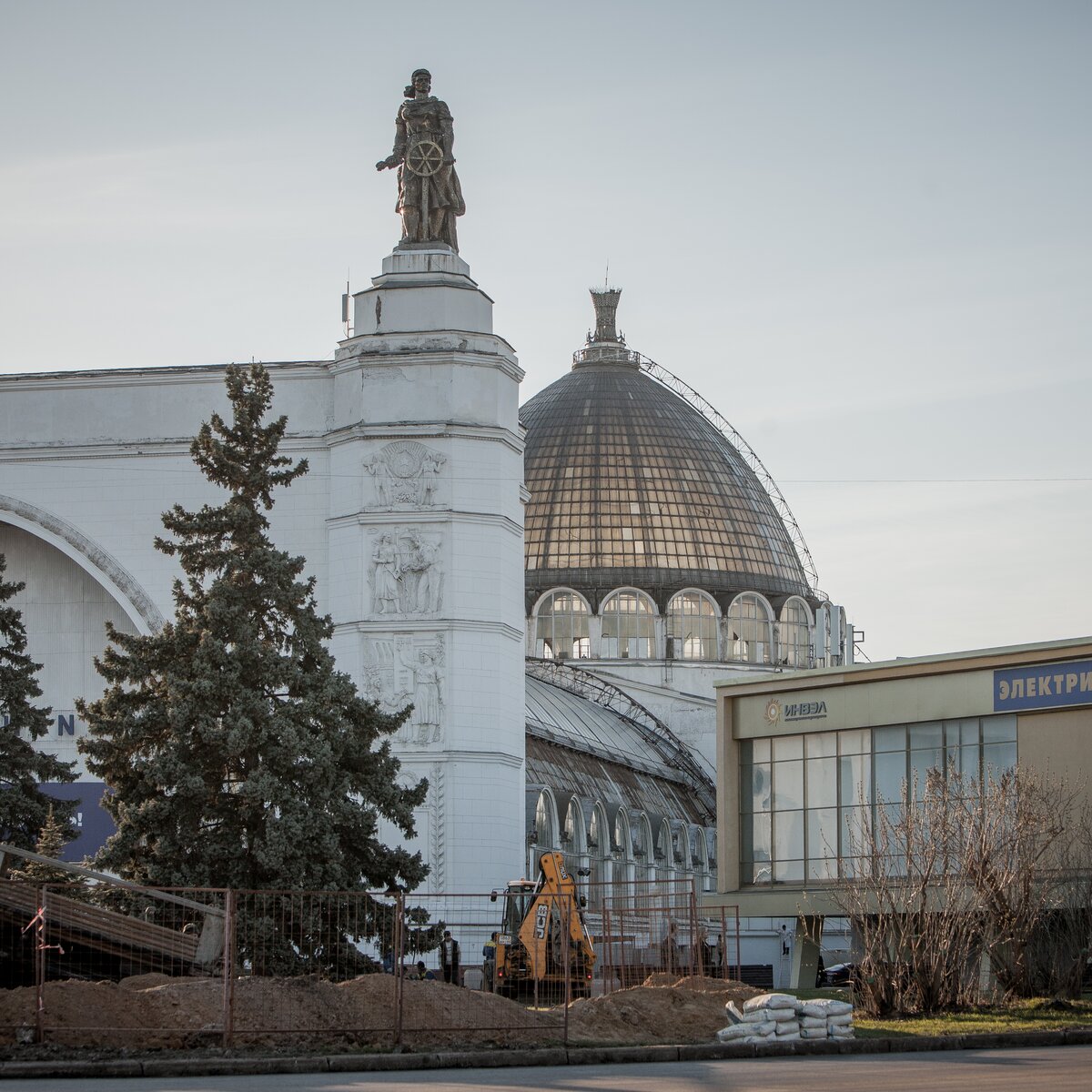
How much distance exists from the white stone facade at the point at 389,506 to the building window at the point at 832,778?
4599 millimetres

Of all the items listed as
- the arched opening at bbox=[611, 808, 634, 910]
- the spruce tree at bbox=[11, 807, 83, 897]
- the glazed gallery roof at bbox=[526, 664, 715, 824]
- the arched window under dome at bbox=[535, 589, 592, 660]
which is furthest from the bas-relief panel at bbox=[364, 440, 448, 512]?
the arched window under dome at bbox=[535, 589, 592, 660]

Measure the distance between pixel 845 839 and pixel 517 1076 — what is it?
21.1 meters

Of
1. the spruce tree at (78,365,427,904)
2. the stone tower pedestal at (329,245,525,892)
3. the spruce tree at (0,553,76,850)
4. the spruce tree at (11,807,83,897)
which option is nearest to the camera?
the spruce tree at (78,365,427,904)

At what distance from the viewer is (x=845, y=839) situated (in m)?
39.8

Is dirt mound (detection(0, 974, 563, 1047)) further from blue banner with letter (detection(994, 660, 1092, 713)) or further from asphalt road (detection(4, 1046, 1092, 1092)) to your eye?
blue banner with letter (detection(994, 660, 1092, 713))

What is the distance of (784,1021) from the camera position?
23.2 m

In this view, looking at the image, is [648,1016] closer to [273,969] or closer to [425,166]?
[273,969]

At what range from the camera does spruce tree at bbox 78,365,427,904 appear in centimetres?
2898

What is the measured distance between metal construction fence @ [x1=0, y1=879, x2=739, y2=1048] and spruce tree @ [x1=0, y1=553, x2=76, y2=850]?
8.83 feet

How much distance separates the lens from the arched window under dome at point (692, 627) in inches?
3460

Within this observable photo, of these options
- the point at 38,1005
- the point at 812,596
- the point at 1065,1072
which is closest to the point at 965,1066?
the point at 1065,1072

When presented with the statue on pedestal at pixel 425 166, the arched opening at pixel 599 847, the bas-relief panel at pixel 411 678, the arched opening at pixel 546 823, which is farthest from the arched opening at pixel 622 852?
the statue on pedestal at pixel 425 166

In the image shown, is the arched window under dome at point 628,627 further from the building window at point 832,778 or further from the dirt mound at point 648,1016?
the dirt mound at point 648,1016

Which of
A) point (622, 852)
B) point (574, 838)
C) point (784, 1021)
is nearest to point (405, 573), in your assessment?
point (574, 838)
